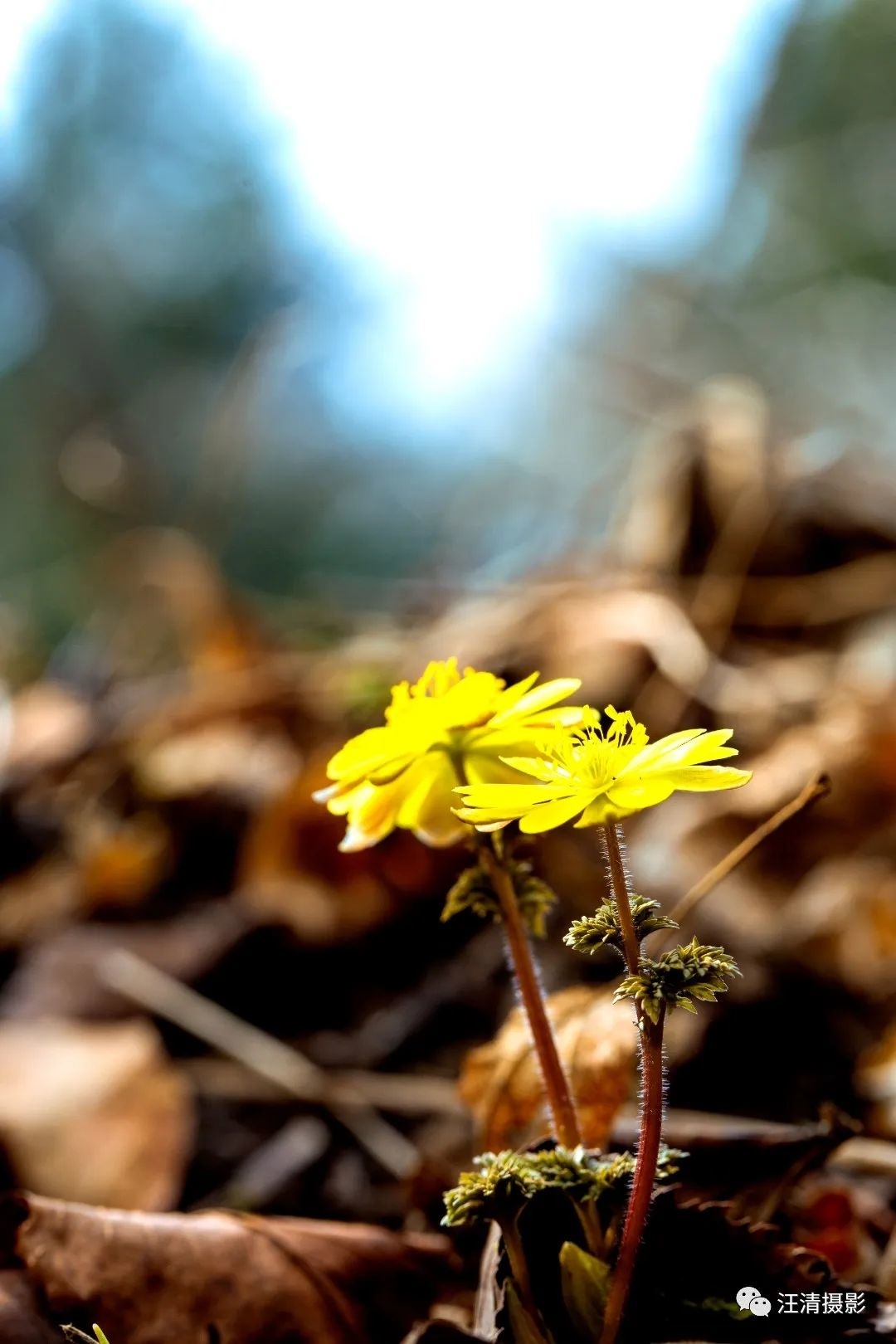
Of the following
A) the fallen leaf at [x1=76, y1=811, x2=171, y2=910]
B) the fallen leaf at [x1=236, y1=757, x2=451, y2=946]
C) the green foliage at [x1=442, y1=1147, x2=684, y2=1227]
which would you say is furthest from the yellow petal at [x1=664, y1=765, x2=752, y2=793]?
the fallen leaf at [x1=76, y1=811, x2=171, y2=910]

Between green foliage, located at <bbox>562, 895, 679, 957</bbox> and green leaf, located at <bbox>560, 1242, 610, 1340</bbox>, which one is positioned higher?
green foliage, located at <bbox>562, 895, 679, 957</bbox>

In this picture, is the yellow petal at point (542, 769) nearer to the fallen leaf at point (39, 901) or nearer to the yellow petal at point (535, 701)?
the yellow petal at point (535, 701)

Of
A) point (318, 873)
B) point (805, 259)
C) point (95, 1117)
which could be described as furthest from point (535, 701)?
point (805, 259)

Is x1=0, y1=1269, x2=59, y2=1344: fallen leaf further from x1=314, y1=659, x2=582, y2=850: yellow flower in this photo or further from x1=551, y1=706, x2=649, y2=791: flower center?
x1=551, y1=706, x2=649, y2=791: flower center

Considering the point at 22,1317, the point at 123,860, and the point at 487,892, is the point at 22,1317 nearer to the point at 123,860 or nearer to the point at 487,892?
the point at 487,892

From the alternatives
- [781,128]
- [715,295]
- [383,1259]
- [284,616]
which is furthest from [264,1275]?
[781,128]
